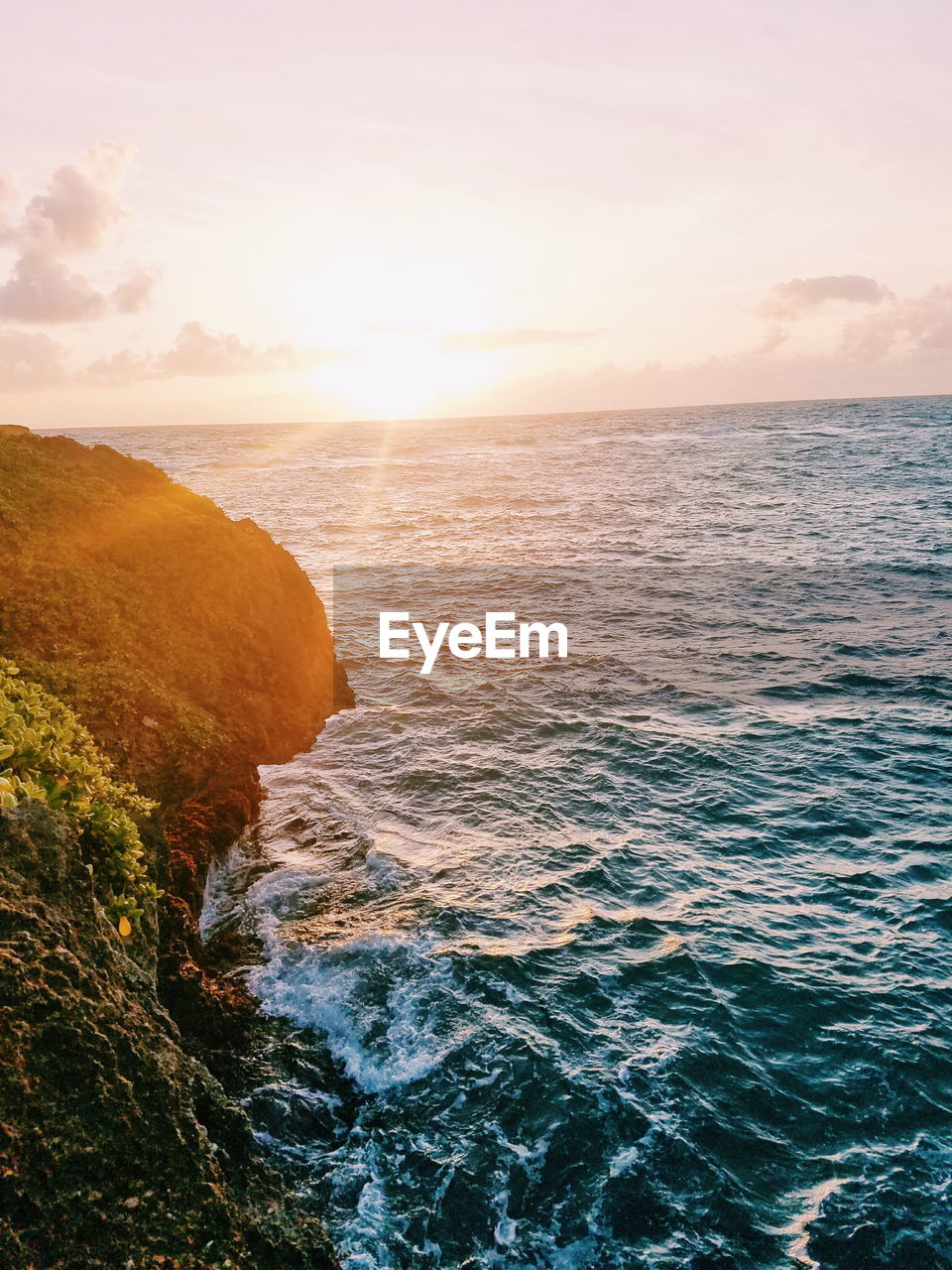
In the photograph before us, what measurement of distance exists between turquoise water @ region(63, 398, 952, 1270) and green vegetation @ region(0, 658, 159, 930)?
128 inches

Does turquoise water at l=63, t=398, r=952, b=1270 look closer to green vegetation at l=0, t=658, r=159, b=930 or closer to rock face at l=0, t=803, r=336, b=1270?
rock face at l=0, t=803, r=336, b=1270

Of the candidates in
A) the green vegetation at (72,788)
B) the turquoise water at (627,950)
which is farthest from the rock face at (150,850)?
the turquoise water at (627,950)

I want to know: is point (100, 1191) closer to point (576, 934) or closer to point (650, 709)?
point (576, 934)

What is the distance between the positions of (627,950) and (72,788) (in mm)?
8604

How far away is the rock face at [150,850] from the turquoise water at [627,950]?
1.44 metres

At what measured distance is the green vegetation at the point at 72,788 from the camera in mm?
7293

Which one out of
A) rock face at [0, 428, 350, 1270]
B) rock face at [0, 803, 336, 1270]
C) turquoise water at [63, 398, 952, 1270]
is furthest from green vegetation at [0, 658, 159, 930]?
turquoise water at [63, 398, 952, 1270]

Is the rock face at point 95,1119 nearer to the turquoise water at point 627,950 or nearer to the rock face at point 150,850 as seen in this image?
the rock face at point 150,850

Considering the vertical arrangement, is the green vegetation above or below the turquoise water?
above

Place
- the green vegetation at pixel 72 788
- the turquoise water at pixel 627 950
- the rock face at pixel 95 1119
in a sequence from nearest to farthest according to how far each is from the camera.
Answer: the rock face at pixel 95 1119, the green vegetation at pixel 72 788, the turquoise water at pixel 627 950

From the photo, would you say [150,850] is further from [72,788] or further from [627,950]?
[627,950]

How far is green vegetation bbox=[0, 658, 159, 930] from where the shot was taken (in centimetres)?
729

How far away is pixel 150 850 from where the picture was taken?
1001 cm

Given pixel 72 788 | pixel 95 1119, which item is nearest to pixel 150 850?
pixel 72 788
